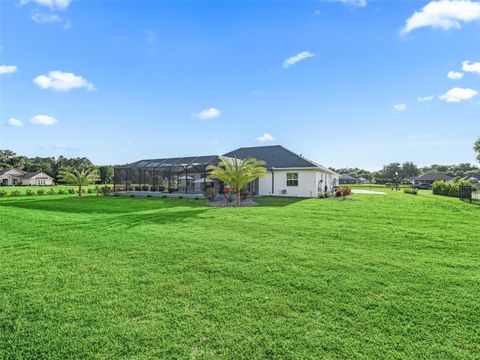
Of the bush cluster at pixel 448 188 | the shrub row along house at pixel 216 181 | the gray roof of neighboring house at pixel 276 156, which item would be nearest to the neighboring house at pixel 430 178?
the bush cluster at pixel 448 188

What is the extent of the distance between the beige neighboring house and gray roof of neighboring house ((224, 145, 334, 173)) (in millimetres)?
57290

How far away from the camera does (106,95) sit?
21281mm

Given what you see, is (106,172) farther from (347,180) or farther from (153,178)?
(347,180)

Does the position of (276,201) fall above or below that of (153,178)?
below

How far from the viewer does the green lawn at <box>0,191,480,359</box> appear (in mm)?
2820

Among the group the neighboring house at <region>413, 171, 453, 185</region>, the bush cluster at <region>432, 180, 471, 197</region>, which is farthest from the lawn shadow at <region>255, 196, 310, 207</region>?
the neighboring house at <region>413, 171, 453, 185</region>

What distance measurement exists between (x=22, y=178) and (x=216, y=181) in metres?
64.4

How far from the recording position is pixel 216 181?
976 inches

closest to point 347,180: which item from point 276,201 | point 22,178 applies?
point 276,201

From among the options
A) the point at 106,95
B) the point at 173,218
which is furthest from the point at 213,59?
the point at 173,218

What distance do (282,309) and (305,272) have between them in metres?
1.37

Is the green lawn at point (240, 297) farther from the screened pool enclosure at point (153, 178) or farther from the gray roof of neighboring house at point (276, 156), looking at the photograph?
the screened pool enclosure at point (153, 178)

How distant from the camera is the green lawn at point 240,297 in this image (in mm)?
2820

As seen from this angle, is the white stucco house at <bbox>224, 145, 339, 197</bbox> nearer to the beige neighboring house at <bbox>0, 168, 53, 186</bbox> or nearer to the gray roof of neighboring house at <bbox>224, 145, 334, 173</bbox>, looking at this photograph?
the gray roof of neighboring house at <bbox>224, 145, 334, 173</bbox>
